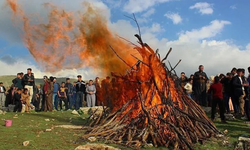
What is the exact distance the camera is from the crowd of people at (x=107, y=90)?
37.6ft

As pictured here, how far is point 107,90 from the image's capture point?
1085 centimetres

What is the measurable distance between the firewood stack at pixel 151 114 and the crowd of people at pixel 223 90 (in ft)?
4.85

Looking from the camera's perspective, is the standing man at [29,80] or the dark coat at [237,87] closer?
the dark coat at [237,87]

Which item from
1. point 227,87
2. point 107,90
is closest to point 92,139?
point 107,90

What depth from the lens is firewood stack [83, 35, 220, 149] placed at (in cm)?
682

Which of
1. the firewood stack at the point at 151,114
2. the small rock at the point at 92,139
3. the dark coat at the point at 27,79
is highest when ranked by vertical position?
the dark coat at the point at 27,79

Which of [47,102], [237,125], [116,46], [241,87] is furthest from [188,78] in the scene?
[47,102]

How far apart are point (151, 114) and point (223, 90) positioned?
715 centimetres

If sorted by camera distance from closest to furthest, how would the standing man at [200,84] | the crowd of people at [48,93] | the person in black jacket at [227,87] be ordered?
the person in black jacket at [227,87] → the standing man at [200,84] → the crowd of people at [48,93]

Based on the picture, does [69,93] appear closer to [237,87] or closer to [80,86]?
[80,86]

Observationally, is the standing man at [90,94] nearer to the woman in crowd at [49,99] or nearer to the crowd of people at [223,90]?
the woman in crowd at [49,99]

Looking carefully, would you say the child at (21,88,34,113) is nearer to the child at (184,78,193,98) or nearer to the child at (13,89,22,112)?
the child at (13,89,22,112)

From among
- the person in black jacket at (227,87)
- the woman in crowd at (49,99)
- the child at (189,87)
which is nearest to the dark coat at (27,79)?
the woman in crowd at (49,99)

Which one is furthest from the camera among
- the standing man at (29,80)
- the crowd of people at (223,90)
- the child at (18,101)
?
the standing man at (29,80)
